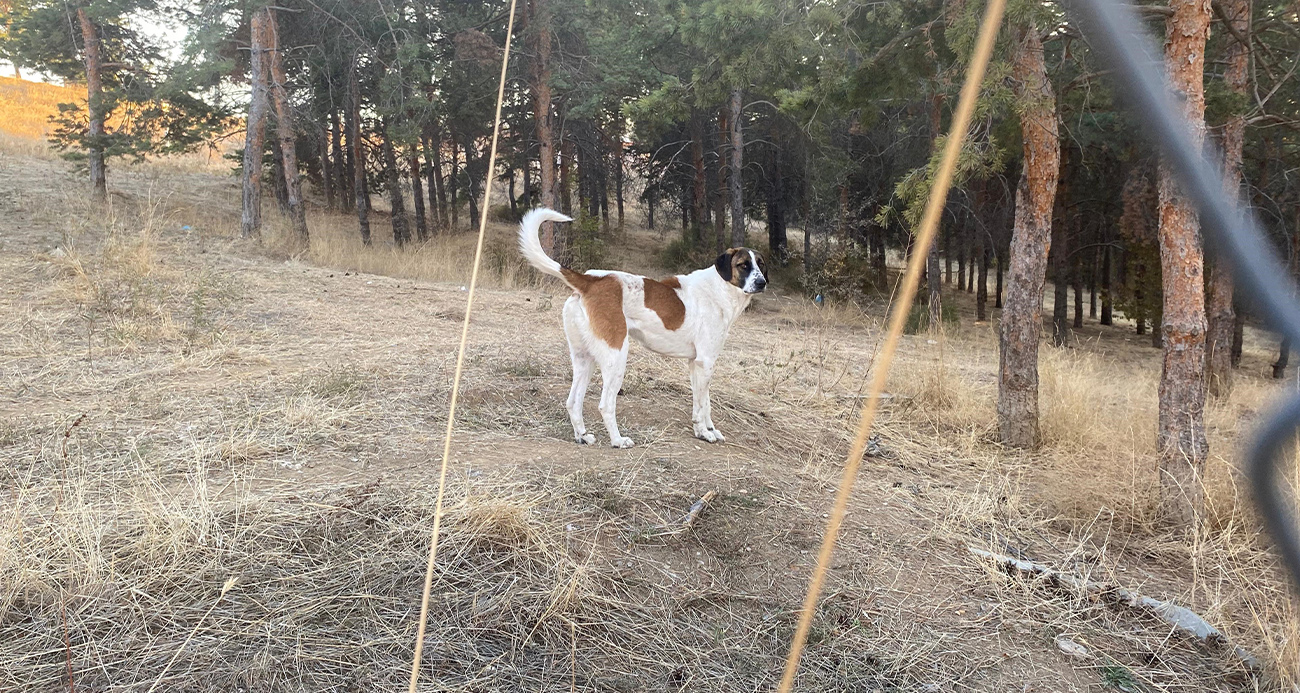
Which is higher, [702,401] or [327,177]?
[327,177]

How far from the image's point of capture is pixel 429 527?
3.62 m

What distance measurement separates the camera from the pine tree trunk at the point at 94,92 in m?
16.8

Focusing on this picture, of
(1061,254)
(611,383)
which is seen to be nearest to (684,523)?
(611,383)

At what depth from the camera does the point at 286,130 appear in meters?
15.5

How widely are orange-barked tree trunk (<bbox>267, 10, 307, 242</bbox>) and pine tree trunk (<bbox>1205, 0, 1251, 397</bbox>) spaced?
51.9 feet

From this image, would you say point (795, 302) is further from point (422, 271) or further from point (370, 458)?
point (370, 458)

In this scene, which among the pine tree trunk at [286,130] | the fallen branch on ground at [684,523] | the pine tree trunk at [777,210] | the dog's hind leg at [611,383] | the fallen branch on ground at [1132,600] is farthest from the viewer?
the pine tree trunk at [777,210]

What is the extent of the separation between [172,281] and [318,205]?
1934 centimetres

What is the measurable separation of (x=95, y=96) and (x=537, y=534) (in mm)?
19080

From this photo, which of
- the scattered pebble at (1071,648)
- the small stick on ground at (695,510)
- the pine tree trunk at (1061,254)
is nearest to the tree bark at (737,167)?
the pine tree trunk at (1061,254)

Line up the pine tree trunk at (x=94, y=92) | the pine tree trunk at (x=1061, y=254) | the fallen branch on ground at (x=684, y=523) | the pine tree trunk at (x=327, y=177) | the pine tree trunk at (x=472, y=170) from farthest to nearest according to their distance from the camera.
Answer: the pine tree trunk at (x=472, y=170), the pine tree trunk at (x=327, y=177), the pine tree trunk at (x=1061, y=254), the pine tree trunk at (x=94, y=92), the fallen branch on ground at (x=684, y=523)

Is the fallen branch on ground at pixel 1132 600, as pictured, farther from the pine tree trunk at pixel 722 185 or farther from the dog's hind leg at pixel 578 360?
the pine tree trunk at pixel 722 185

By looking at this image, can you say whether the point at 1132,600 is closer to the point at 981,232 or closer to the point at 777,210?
the point at 981,232

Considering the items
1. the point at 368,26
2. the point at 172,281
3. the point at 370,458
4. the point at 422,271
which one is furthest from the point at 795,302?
the point at 370,458
